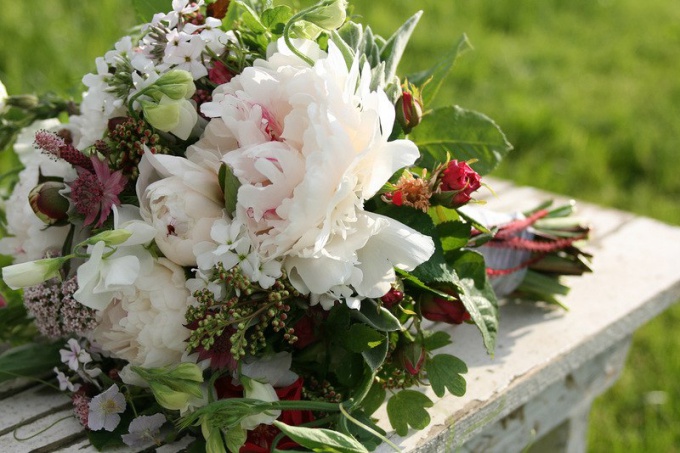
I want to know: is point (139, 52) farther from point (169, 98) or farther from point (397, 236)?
point (397, 236)

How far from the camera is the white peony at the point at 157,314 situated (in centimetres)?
103

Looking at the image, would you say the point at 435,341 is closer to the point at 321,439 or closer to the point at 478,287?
the point at 478,287

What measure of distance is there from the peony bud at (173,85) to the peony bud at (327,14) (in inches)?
6.4

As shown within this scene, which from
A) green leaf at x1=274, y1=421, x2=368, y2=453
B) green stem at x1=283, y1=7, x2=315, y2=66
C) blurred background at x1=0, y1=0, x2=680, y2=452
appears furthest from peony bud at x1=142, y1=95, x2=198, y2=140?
blurred background at x1=0, y1=0, x2=680, y2=452

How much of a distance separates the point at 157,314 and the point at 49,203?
0.70ft

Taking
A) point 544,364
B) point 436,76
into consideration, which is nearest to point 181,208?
point 436,76

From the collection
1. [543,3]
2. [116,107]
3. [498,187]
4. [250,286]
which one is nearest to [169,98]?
[116,107]

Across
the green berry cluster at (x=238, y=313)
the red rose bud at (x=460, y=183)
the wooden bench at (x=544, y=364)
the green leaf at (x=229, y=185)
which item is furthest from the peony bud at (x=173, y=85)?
the wooden bench at (x=544, y=364)

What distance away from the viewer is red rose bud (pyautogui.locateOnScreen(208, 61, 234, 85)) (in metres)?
1.12

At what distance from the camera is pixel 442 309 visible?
119 centimetres

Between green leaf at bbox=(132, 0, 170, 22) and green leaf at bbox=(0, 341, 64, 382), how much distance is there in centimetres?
50

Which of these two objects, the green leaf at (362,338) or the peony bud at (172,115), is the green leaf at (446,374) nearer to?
the green leaf at (362,338)

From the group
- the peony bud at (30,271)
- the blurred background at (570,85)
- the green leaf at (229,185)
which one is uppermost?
the green leaf at (229,185)

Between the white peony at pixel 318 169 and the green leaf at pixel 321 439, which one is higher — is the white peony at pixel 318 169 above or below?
above
